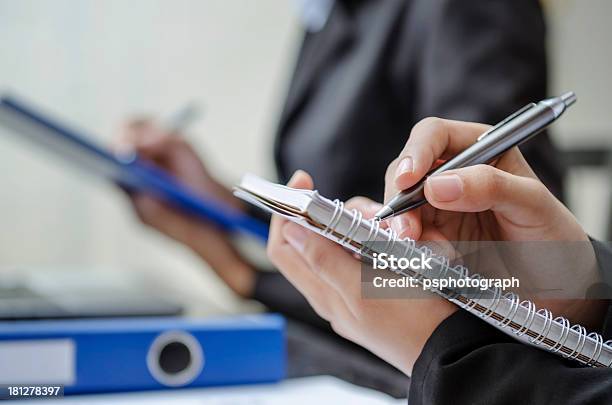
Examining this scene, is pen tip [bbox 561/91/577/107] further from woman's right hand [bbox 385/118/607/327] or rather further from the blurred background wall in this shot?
the blurred background wall

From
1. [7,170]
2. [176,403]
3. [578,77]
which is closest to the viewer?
[176,403]

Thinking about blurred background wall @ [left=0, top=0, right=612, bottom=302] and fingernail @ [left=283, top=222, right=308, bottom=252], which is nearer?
fingernail @ [left=283, top=222, right=308, bottom=252]

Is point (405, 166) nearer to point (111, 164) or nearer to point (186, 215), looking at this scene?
point (111, 164)

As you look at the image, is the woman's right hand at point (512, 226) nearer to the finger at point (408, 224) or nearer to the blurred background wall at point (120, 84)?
the finger at point (408, 224)

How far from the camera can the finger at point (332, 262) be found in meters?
0.19

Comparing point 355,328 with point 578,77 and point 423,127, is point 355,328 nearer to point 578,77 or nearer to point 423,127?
point 423,127

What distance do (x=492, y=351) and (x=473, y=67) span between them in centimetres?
15

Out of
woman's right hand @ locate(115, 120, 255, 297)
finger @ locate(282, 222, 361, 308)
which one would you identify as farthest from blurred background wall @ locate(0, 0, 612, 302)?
finger @ locate(282, 222, 361, 308)

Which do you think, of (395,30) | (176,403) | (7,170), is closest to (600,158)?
(395,30)

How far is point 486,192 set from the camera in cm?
16

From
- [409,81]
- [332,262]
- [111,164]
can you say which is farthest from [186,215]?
[332,262]

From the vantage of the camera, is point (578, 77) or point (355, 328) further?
point (578, 77)

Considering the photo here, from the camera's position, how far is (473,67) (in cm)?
30

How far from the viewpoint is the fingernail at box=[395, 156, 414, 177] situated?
0.54 ft
